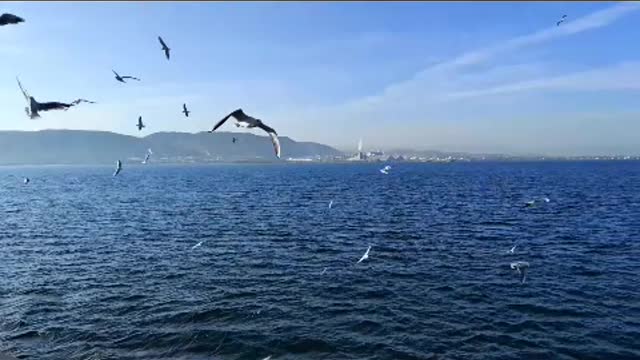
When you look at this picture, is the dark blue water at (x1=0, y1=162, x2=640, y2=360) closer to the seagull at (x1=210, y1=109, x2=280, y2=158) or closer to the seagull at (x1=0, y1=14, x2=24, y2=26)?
the seagull at (x1=210, y1=109, x2=280, y2=158)

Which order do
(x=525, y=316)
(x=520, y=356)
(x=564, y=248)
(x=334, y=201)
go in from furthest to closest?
(x=334, y=201) → (x=564, y=248) → (x=525, y=316) → (x=520, y=356)

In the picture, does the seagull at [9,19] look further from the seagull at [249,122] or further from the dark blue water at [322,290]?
the dark blue water at [322,290]

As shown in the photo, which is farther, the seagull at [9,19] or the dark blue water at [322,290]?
the dark blue water at [322,290]

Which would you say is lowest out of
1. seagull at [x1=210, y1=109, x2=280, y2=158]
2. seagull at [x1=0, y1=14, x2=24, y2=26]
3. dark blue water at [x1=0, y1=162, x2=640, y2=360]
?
dark blue water at [x1=0, y1=162, x2=640, y2=360]

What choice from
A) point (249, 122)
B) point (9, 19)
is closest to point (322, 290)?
point (249, 122)

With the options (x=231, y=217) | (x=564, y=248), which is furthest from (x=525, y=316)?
(x=231, y=217)

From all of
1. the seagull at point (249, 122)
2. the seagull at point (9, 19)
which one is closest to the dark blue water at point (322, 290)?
the seagull at point (249, 122)

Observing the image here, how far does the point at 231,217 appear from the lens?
2749 inches

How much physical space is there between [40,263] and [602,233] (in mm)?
50901

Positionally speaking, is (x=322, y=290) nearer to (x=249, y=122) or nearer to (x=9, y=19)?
(x=249, y=122)

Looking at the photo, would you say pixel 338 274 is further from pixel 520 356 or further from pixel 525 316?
pixel 520 356

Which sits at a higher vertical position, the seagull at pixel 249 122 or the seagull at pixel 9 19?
the seagull at pixel 9 19

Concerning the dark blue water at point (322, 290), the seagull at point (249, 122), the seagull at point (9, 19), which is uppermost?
the seagull at point (9, 19)

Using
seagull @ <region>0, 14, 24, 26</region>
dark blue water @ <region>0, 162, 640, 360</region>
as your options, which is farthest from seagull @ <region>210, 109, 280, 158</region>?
dark blue water @ <region>0, 162, 640, 360</region>
